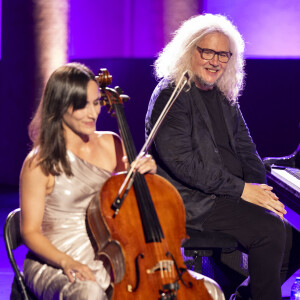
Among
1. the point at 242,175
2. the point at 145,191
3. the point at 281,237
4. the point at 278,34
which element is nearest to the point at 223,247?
the point at 281,237

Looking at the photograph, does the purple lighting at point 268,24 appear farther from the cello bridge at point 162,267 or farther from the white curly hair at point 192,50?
the cello bridge at point 162,267

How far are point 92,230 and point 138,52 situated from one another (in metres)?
4.79

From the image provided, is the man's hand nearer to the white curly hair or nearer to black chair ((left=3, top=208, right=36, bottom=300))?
the white curly hair

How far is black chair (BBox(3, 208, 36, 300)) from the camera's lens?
2.32m

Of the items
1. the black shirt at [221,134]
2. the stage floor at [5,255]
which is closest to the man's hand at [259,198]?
the black shirt at [221,134]

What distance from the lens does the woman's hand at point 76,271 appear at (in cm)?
217

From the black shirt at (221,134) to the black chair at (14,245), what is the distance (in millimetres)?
1187

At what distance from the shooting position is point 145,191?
2.27 m

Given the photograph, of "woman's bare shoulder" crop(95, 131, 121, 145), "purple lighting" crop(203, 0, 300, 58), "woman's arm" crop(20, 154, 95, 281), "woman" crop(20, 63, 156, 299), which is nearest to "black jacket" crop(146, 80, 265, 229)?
"woman's bare shoulder" crop(95, 131, 121, 145)

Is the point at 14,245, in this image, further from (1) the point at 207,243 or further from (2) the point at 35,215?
(1) the point at 207,243

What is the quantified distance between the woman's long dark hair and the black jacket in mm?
731

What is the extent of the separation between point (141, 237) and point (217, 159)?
967 millimetres

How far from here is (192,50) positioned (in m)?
3.20

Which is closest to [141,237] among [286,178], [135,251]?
[135,251]
